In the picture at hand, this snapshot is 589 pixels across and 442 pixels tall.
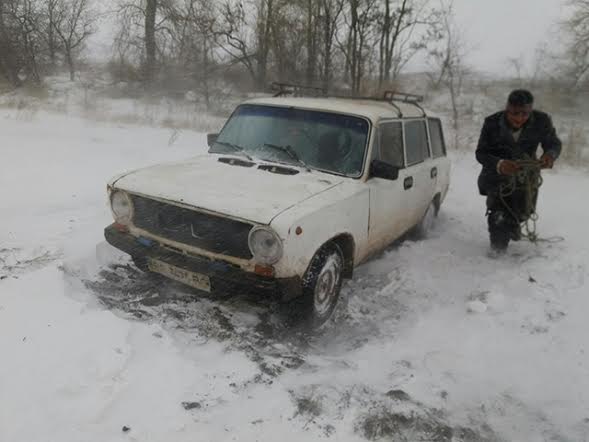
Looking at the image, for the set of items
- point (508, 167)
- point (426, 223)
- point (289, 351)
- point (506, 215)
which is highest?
point (508, 167)

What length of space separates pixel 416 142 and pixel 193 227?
2961mm

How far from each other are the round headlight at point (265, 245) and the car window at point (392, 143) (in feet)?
5.59

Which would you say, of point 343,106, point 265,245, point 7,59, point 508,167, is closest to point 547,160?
point 508,167

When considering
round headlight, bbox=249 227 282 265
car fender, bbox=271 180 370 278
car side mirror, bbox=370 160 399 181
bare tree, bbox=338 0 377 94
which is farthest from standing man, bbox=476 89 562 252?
bare tree, bbox=338 0 377 94

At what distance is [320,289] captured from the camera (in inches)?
139

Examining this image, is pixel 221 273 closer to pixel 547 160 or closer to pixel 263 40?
pixel 547 160

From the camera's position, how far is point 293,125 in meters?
4.29

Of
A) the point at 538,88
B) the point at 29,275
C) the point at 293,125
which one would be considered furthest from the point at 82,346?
the point at 538,88

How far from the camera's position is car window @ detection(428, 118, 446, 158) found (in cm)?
580

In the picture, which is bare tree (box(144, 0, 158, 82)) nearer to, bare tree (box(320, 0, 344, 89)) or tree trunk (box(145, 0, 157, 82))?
tree trunk (box(145, 0, 157, 82))

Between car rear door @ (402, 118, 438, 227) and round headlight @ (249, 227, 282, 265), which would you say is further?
car rear door @ (402, 118, 438, 227)

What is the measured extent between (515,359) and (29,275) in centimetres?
369

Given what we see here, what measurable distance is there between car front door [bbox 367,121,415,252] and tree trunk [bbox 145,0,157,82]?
19608mm

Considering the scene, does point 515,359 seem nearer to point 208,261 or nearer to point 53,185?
point 208,261
